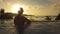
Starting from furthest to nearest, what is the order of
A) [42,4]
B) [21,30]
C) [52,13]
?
[42,4] → [52,13] → [21,30]

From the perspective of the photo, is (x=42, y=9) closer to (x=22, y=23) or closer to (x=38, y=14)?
(x=38, y=14)

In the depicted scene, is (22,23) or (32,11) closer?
(22,23)

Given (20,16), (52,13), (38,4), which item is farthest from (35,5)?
(20,16)

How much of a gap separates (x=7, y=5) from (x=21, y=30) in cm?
708

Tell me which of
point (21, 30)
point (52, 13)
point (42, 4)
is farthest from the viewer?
point (42, 4)

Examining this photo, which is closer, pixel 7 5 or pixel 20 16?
pixel 20 16

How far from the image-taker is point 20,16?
5.25 metres

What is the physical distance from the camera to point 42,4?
1250 centimetres

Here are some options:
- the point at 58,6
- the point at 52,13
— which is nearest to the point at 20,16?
the point at 52,13

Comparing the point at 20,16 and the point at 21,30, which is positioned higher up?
the point at 20,16

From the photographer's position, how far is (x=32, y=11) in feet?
40.4

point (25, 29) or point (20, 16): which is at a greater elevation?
point (20, 16)

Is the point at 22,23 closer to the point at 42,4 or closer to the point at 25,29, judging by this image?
the point at 25,29

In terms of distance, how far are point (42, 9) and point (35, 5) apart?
0.56m
